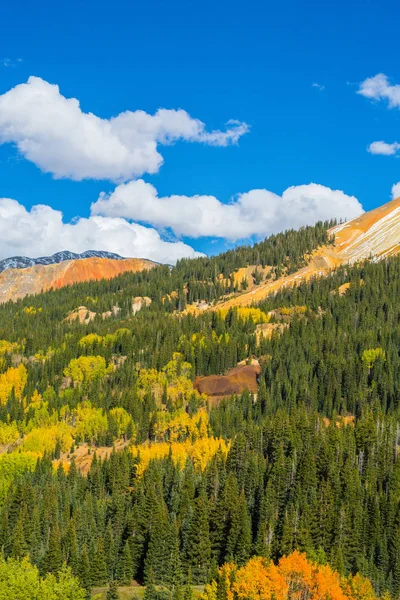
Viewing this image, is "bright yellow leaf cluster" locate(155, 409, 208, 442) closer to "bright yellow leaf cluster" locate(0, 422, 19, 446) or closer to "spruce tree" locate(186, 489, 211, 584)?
"bright yellow leaf cluster" locate(0, 422, 19, 446)

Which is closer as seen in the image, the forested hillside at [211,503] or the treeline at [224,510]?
the forested hillside at [211,503]

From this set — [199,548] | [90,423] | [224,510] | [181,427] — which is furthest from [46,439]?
[199,548]

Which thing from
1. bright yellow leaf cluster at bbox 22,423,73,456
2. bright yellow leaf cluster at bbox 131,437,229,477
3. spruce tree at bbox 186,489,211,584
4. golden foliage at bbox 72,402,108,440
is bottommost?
spruce tree at bbox 186,489,211,584

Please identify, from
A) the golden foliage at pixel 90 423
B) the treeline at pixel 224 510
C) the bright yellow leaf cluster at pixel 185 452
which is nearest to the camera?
the treeline at pixel 224 510

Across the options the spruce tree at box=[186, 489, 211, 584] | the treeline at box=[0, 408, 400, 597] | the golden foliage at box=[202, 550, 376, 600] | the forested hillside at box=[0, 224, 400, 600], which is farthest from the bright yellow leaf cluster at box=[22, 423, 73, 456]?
the golden foliage at box=[202, 550, 376, 600]

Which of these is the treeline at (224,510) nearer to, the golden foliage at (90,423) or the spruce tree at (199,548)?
the spruce tree at (199,548)

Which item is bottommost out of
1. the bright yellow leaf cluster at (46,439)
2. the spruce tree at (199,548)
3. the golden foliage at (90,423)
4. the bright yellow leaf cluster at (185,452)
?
the spruce tree at (199,548)

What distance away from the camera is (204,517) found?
112000 mm

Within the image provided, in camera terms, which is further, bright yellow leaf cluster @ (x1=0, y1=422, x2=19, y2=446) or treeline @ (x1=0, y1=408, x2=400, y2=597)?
bright yellow leaf cluster @ (x1=0, y1=422, x2=19, y2=446)

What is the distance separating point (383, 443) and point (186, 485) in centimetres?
4886

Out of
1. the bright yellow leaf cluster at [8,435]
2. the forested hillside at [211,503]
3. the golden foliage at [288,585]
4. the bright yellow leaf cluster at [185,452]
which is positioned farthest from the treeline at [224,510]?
the bright yellow leaf cluster at [8,435]

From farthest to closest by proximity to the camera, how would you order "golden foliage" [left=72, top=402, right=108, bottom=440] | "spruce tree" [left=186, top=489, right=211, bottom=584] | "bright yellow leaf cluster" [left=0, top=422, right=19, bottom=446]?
"bright yellow leaf cluster" [left=0, top=422, right=19, bottom=446], "golden foliage" [left=72, top=402, right=108, bottom=440], "spruce tree" [left=186, top=489, right=211, bottom=584]

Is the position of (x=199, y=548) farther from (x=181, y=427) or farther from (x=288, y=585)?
(x=181, y=427)

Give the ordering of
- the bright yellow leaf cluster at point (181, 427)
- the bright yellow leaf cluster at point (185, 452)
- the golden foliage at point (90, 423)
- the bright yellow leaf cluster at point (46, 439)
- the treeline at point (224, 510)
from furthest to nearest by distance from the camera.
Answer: the golden foliage at point (90, 423) < the bright yellow leaf cluster at point (46, 439) < the bright yellow leaf cluster at point (181, 427) < the bright yellow leaf cluster at point (185, 452) < the treeline at point (224, 510)
